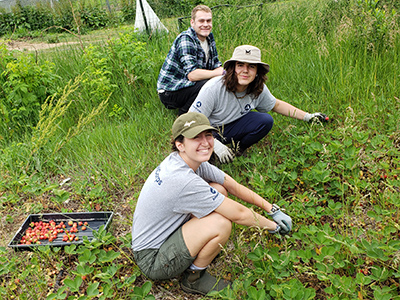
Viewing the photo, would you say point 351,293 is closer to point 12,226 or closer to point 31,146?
point 12,226

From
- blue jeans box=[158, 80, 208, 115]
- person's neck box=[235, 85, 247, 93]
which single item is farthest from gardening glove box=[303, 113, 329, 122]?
blue jeans box=[158, 80, 208, 115]

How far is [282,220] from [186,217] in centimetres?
66

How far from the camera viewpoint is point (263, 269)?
2207mm

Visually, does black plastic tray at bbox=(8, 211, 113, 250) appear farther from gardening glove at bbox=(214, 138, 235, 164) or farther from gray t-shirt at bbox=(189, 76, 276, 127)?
gray t-shirt at bbox=(189, 76, 276, 127)

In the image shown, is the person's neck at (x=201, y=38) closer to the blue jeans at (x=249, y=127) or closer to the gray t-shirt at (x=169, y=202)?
the blue jeans at (x=249, y=127)

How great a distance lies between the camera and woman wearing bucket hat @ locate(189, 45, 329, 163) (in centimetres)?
296

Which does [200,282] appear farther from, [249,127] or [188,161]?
[249,127]

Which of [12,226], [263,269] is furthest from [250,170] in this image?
A: [12,226]

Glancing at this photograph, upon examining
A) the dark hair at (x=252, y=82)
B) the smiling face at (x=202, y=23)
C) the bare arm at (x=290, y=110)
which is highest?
the smiling face at (x=202, y=23)

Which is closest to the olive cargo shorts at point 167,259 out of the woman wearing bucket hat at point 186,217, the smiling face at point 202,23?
the woman wearing bucket hat at point 186,217

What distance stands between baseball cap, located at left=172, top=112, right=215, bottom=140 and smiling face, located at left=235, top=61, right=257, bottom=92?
92cm

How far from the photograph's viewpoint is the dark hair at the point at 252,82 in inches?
119

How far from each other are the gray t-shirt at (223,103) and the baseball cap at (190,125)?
90 cm

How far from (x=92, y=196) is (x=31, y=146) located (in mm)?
1118
